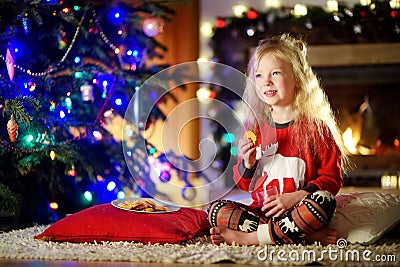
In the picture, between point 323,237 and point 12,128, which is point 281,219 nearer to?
point 323,237

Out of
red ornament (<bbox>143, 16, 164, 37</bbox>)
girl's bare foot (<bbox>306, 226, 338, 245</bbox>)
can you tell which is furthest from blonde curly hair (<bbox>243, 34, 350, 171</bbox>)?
red ornament (<bbox>143, 16, 164, 37</bbox>)

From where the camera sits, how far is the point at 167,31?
3.58m

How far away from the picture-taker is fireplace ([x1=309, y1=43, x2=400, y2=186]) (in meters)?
3.82

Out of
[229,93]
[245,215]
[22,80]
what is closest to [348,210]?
[245,215]

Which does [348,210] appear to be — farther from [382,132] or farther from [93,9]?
[382,132]

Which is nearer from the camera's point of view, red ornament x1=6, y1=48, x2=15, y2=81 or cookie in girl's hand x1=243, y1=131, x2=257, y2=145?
cookie in girl's hand x1=243, y1=131, x2=257, y2=145

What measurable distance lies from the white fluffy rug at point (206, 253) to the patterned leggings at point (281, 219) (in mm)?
37

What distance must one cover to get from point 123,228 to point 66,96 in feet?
2.48

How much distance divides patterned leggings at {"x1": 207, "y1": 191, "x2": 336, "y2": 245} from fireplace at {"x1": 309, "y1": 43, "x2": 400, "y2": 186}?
1966 millimetres

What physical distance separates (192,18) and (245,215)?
2.05m

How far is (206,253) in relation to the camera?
1.73 meters

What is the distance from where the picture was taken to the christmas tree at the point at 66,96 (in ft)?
7.72

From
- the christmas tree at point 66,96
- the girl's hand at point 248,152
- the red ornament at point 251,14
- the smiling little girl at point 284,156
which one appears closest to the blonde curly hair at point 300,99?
the smiling little girl at point 284,156

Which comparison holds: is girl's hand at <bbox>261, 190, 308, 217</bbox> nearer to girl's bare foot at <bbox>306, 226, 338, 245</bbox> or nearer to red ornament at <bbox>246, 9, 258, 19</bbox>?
girl's bare foot at <bbox>306, 226, 338, 245</bbox>
